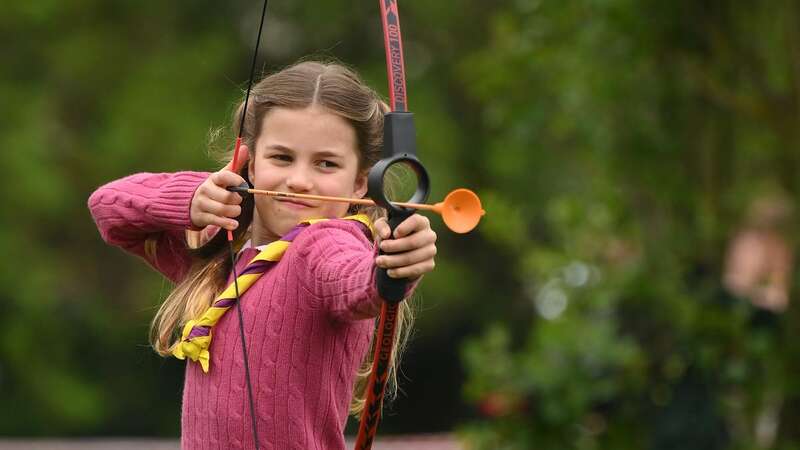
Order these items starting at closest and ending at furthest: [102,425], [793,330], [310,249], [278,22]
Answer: [310,249], [793,330], [102,425], [278,22]

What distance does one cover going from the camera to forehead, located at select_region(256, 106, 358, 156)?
265 centimetres

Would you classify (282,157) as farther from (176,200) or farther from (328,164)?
(176,200)

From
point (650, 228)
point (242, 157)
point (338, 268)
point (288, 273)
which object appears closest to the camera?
point (338, 268)

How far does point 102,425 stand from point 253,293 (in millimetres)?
10198

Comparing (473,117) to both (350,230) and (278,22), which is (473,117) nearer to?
(278,22)

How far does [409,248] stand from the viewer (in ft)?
6.96

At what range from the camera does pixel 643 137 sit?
5707 mm

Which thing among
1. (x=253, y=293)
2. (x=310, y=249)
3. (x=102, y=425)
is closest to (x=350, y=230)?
(x=310, y=249)

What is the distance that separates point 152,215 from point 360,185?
447mm

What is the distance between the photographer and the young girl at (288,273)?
2.58m

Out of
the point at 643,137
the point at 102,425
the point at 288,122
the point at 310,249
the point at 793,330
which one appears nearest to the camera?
the point at 310,249

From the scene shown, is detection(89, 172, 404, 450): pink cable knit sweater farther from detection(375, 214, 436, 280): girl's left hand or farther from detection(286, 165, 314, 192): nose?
detection(375, 214, 436, 280): girl's left hand

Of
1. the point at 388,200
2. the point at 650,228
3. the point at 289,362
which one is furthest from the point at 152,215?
the point at 650,228

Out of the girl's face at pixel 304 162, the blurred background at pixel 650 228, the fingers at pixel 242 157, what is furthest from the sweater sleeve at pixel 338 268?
the blurred background at pixel 650 228
